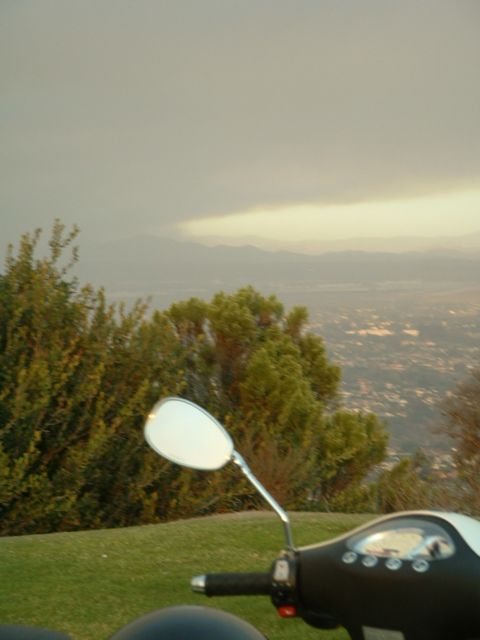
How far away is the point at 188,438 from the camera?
5.83ft

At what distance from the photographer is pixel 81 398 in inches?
352

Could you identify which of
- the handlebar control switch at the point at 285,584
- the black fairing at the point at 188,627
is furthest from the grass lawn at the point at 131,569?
the black fairing at the point at 188,627

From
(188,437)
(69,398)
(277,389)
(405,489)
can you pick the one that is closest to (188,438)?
(188,437)

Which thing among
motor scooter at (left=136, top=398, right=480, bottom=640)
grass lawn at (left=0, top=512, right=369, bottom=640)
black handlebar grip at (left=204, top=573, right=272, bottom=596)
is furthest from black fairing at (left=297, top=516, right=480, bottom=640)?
grass lawn at (left=0, top=512, right=369, bottom=640)

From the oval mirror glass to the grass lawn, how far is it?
2147mm

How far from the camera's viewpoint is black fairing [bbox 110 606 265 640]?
1.26 meters

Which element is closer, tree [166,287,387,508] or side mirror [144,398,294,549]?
side mirror [144,398,294,549]

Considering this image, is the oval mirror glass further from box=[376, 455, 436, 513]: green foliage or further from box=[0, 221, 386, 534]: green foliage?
box=[376, 455, 436, 513]: green foliage

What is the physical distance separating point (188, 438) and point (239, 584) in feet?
1.13

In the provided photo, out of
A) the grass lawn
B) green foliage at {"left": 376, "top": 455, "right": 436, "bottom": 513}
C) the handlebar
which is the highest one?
the handlebar

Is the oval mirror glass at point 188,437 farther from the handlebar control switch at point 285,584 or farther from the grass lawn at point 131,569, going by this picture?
the grass lawn at point 131,569

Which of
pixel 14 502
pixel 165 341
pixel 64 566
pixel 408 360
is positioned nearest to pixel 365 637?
pixel 64 566

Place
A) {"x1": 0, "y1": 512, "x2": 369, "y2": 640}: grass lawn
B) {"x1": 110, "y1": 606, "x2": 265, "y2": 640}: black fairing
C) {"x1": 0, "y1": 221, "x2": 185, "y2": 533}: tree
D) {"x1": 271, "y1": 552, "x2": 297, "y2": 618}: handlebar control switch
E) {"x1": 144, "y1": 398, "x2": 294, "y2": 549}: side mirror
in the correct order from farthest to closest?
{"x1": 0, "y1": 221, "x2": 185, "y2": 533}: tree < {"x1": 0, "y1": 512, "x2": 369, "y2": 640}: grass lawn < {"x1": 144, "y1": 398, "x2": 294, "y2": 549}: side mirror < {"x1": 271, "y1": 552, "x2": 297, "y2": 618}: handlebar control switch < {"x1": 110, "y1": 606, "x2": 265, "y2": 640}: black fairing

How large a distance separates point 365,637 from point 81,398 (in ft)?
25.6
